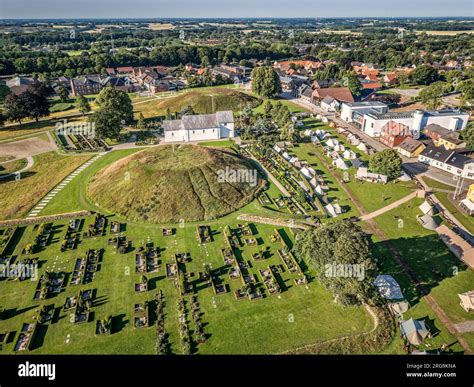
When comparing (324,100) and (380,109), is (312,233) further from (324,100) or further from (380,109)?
(324,100)

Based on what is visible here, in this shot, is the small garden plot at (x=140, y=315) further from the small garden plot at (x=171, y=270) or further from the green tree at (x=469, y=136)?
the green tree at (x=469, y=136)

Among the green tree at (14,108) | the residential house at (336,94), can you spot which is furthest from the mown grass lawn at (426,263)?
the green tree at (14,108)

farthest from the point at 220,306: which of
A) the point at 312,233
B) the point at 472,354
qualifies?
the point at 472,354

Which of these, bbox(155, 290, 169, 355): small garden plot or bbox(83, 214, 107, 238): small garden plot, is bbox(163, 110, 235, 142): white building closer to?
bbox(83, 214, 107, 238): small garden plot

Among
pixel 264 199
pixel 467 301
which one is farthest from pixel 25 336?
pixel 467 301
